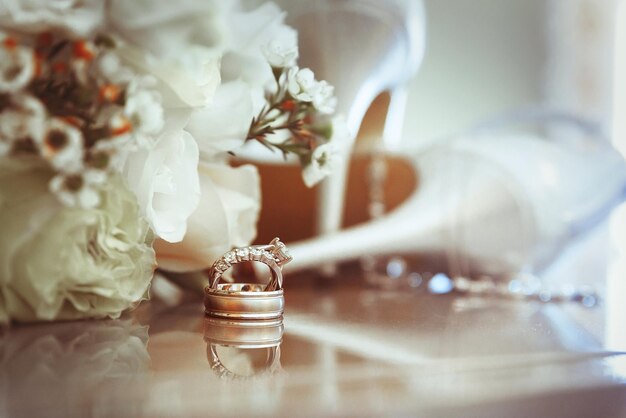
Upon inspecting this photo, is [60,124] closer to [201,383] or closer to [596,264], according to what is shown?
[201,383]

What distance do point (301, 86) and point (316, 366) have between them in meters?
0.15

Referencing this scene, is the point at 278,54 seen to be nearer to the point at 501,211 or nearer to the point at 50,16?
the point at 50,16

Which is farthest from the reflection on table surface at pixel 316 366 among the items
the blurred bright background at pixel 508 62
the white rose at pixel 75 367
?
the blurred bright background at pixel 508 62

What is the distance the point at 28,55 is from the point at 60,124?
3 cm

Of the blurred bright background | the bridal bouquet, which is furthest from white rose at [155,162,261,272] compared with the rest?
the blurred bright background

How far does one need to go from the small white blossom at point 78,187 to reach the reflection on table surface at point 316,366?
2.3 inches

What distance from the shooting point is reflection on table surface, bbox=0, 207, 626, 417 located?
19 cm

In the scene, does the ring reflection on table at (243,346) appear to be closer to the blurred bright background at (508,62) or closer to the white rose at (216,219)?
the white rose at (216,219)

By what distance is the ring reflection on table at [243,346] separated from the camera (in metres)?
0.23

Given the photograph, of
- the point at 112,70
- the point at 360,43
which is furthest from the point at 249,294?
the point at 360,43

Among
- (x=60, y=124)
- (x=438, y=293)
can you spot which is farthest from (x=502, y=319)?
(x=60, y=124)

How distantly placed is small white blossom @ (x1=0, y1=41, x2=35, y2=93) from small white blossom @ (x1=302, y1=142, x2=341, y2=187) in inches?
5.6

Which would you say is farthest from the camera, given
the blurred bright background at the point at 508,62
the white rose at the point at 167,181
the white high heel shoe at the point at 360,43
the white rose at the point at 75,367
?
the blurred bright background at the point at 508,62

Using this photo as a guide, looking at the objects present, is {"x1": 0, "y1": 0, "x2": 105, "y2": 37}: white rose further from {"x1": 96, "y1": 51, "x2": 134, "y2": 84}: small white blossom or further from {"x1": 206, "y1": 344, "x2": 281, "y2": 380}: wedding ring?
{"x1": 206, "y1": 344, "x2": 281, "y2": 380}: wedding ring
